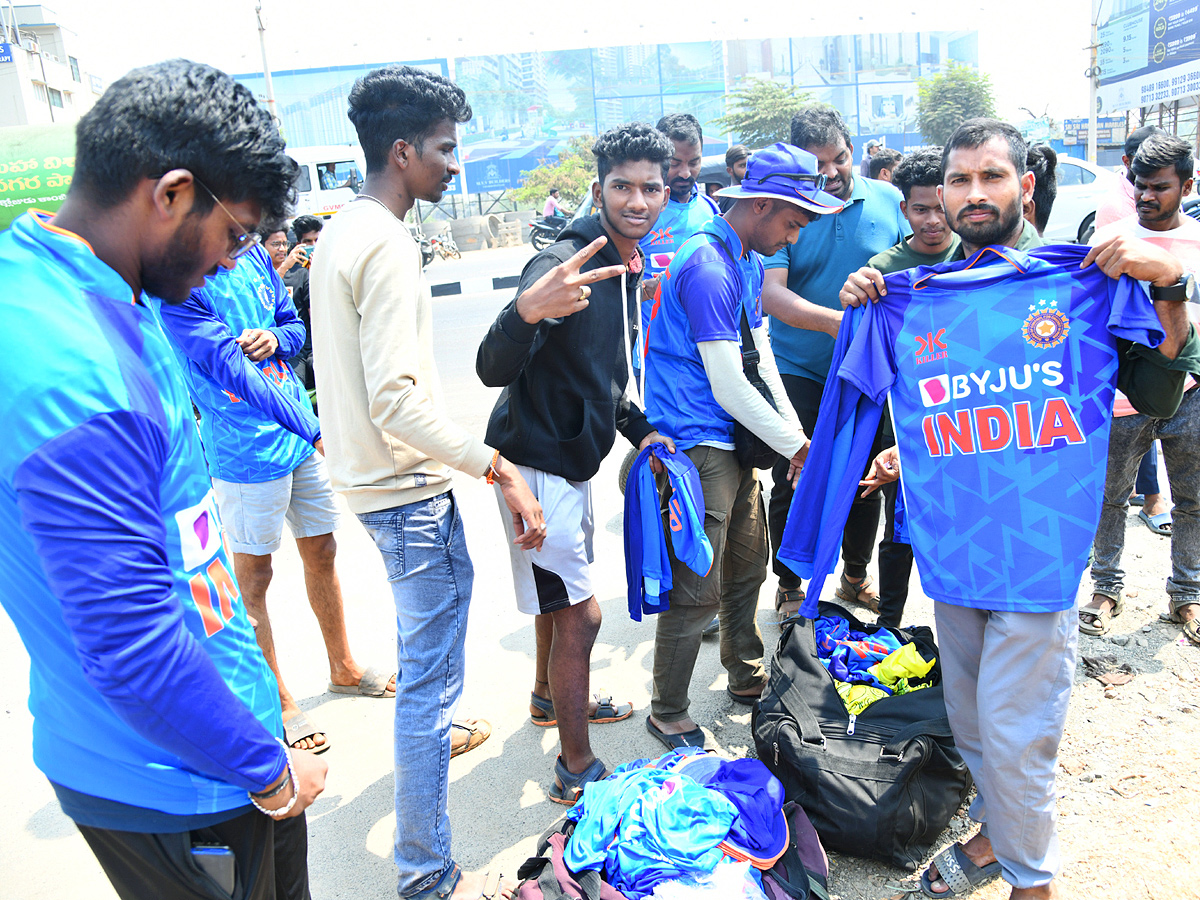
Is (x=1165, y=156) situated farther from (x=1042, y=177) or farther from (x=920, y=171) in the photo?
(x=920, y=171)

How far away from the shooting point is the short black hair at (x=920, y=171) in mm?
3408

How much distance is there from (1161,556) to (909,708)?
102 inches

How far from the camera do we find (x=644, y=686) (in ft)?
11.6

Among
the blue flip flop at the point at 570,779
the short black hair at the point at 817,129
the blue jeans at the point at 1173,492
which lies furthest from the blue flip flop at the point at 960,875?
the short black hair at the point at 817,129

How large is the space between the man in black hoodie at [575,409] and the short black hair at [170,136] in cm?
121

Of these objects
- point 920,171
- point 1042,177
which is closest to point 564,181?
point 1042,177

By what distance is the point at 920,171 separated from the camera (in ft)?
11.3

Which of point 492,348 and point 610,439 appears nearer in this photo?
point 492,348

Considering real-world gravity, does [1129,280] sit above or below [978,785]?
above

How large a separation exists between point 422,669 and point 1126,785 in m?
2.35

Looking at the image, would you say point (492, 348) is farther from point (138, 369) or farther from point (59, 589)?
point (59, 589)

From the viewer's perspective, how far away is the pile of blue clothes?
2102mm

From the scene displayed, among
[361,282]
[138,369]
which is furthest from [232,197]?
[361,282]

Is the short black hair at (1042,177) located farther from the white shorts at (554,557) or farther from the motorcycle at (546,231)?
the motorcycle at (546,231)
